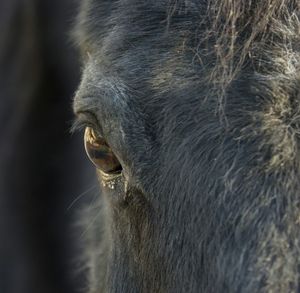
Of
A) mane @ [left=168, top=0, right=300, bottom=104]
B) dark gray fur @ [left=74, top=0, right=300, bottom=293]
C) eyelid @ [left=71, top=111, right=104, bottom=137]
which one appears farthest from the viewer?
eyelid @ [left=71, top=111, right=104, bottom=137]

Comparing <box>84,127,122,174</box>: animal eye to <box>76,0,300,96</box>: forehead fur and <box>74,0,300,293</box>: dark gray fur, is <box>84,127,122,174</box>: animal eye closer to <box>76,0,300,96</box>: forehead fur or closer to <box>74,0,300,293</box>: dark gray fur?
<box>74,0,300,293</box>: dark gray fur

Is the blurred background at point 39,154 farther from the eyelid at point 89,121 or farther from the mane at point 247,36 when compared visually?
the mane at point 247,36

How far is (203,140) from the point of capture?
1.92m

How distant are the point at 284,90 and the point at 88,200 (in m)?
1.96

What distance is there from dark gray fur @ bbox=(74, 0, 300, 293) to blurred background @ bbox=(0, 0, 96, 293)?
1546 mm

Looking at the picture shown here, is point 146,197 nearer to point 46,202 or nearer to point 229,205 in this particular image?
point 229,205

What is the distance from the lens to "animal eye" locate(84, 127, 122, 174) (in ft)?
7.22

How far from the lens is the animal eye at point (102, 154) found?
2.20 metres

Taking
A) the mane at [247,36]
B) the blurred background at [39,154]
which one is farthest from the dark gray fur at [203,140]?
the blurred background at [39,154]

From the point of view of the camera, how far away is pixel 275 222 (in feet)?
5.73

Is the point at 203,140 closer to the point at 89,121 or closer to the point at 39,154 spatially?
the point at 89,121

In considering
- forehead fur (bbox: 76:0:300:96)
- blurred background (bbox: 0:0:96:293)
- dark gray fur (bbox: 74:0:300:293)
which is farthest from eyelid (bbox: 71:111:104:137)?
blurred background (bbox: 0:0:96:293)

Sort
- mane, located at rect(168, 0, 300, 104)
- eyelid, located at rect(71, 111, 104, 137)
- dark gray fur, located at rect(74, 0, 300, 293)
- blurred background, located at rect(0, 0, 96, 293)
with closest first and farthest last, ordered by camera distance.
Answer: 1. dark gray fur, located at rect(74, 0, 300, 293)
2. mane, located at rect(168, 0, 300, 104)
3. eyelid, located at rect(71, 111, 104, 137)
4. blurred background, located at rect(0, 0, 96, 293)

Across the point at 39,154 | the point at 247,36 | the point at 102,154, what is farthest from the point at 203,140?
the point at 39,154
